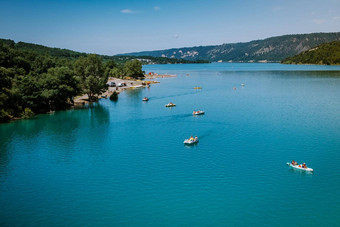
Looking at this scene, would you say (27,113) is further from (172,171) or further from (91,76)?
(172,171)

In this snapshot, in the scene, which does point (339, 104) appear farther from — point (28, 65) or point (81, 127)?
point (28, 65)

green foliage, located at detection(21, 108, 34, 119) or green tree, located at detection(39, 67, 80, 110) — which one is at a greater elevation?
green tree, located at detection(39, 67, 80, 110)

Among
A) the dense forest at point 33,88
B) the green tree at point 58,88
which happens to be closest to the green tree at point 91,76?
the dense forest at point 33,88

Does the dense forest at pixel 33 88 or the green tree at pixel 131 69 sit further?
the green tree at pixel 131 69

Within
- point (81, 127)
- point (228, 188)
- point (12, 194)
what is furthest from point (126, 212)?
point (81, 127)

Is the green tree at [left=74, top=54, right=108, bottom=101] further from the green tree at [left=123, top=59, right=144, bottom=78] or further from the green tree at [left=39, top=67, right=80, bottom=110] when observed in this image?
A: the green tree at [left=123, top=59, right=144, bottom=78]

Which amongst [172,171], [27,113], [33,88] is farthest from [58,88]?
[172,171]

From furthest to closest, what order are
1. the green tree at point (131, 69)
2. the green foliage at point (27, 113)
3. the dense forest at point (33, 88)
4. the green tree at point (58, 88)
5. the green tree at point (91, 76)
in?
the green tree at point (131, 69) < the green tree at point (91, 76) < the green tree at point (58, 88) < the green foliage at point (27, 113) < the dense forest at point (33, 88)

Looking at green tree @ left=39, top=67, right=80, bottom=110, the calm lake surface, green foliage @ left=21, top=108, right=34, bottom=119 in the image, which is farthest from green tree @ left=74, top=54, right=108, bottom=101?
the calm lake surface

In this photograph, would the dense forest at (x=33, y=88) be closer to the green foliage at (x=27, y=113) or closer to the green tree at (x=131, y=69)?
the green foliage at (x=27, y=113)
